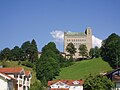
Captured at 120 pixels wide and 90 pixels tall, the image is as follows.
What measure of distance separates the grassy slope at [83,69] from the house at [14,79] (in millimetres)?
70250

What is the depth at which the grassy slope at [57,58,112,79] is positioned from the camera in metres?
136

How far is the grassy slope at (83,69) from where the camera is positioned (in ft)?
446

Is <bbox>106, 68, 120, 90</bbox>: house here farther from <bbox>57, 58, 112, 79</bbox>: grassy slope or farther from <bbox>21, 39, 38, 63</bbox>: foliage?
<bbox>21, 39, 38, 63</bbox>: foliage

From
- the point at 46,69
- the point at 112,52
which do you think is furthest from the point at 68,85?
the point at 112,52

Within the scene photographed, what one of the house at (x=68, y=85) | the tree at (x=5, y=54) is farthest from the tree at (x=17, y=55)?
the house at (x=68, y=85)

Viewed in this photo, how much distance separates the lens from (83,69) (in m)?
146

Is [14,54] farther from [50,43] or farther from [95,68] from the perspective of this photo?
[95,68]

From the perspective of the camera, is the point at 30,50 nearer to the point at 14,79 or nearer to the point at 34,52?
the point at 34,52

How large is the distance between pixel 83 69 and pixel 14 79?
91.3 meters

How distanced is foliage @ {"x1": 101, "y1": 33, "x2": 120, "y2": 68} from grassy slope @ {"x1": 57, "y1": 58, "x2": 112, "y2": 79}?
8.25 ft

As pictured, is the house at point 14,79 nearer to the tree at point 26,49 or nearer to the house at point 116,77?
the house at point 116,77

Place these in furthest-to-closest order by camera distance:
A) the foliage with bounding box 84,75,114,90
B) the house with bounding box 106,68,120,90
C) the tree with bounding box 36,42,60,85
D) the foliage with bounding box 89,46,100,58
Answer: the foliage with bounding box 89,46,100,58 → the tree with bounding box 36,42,60,85 → the house with bounding box 106,68,120,90 → the foliage with bounding box 84,75,114,90

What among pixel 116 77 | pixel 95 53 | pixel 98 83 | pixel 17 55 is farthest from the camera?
pixel 95 53

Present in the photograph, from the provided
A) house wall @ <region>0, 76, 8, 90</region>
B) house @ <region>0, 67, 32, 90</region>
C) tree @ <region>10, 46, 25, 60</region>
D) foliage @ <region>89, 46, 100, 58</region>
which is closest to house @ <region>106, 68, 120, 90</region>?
house @ <region>0, 67, 32, 90</region>
